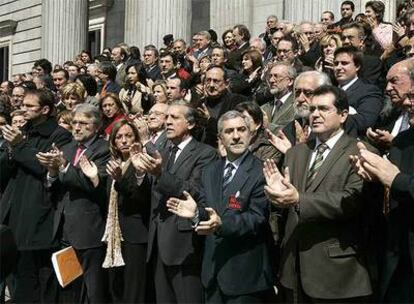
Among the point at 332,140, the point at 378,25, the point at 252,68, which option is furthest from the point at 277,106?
the point at 378,25

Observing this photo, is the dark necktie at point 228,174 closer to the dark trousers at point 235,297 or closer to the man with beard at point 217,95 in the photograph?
the dark trousers at point 235,297

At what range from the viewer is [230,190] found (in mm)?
5277

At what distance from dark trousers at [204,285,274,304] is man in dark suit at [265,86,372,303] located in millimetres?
319

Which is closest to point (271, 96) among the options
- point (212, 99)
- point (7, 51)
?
point (212, 99)

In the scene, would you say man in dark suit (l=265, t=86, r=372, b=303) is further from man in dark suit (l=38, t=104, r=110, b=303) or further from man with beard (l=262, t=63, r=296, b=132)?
man in dark suit (l=38, t=104, r=110, b=303)

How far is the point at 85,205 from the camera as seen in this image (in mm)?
6566

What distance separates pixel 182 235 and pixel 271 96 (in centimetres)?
241

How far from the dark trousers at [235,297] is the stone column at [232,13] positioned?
13.5 m

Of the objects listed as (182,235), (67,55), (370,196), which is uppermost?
(67,55)

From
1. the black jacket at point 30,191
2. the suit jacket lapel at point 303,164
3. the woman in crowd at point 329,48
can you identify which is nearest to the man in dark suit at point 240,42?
the woman in crowd at point 329,48

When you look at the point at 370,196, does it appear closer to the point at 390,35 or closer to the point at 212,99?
the point at 212,99

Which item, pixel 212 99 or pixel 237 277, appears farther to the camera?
pixel 212 99

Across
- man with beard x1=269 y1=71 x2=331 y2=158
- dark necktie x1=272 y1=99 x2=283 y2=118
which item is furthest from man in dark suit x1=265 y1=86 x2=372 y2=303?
dark necktie x1=272 y1=99 x2=283 y2=118

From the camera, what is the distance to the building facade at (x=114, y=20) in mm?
Result: 16672
